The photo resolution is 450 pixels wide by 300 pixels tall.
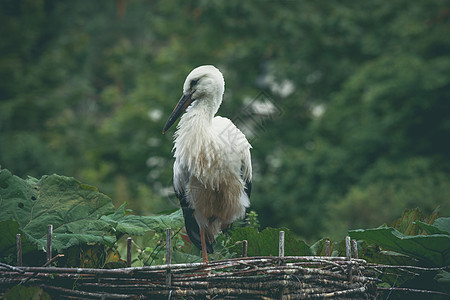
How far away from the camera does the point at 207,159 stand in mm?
3914

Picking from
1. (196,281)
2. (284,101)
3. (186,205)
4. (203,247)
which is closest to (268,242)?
(203,247)

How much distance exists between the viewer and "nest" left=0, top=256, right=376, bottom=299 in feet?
9.10

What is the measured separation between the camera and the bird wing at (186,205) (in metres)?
4.11

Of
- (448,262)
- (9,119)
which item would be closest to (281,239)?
(448,262)

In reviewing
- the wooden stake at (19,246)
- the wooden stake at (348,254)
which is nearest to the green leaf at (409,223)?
the wooden stake at (348,254)

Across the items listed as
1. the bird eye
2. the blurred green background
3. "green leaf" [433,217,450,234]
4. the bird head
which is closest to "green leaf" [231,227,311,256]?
"green leaf" [433,217,450,234]

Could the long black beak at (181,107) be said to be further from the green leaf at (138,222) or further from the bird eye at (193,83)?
the green leaf at (138,222)

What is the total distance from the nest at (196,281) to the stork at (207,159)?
0.98 meters

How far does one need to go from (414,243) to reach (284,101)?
10000 mm

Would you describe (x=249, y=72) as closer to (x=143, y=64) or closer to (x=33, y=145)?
(x=143, y=64)

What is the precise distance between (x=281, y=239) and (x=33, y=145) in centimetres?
1109

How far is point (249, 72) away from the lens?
13984 millimetres

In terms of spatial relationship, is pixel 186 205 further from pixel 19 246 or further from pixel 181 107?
pixel 19 246

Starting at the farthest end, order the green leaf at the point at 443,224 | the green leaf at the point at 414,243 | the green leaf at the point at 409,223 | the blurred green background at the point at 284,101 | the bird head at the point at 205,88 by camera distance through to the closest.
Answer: the blurred green background at the point at 284,101
the bird head at the point at 205,88
the green leaf at the point at 409,223
the green leaf at the point at 443,224
the green leaf at the point at 414,243
